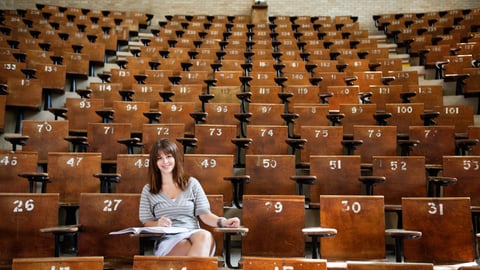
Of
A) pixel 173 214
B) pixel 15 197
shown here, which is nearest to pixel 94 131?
pixel 15 197

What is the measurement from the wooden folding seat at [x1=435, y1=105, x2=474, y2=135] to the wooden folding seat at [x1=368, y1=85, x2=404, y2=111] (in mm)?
247

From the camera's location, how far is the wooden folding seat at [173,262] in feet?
2.63

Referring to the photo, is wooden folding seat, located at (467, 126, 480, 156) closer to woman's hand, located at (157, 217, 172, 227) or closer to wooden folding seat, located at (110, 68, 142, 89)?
woman's hand, located at (157, 217, 172, 227)

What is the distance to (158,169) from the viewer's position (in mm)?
1044

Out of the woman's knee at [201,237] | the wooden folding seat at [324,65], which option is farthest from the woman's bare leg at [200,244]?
the wooden folding seat at [324,65]

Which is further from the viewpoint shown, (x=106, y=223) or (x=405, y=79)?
(x=405, y=79)

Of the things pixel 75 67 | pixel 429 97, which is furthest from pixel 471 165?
pixel 75 67

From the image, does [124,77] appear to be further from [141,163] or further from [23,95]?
[141,163]

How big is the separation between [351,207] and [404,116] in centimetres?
81

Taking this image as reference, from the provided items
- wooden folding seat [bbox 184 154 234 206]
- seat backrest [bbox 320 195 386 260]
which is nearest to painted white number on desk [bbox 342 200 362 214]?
seat backrest [bbox 320 195 386 260]

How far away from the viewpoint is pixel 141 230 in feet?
2.93

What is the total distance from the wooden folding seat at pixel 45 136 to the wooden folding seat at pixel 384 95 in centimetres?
125

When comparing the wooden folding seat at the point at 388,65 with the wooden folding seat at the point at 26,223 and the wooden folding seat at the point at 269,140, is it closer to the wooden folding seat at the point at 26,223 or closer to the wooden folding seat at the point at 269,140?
the wooden folding seat at the point at 269,140

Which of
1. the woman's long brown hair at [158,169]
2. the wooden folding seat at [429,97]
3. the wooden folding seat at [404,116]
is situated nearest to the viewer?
the woman's long brown hair at [158,169]
